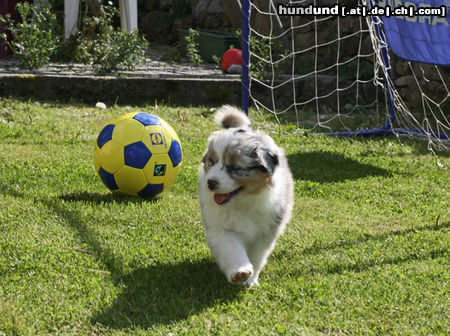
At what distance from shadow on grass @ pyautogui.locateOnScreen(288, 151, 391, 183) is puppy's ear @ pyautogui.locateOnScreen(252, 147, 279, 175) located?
8.08 ft

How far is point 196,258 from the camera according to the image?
3.81m

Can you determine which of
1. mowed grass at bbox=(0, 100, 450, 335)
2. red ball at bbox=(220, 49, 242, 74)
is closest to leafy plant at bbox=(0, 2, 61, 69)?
mowed grass at bbox=(0, 100, 450, 335)

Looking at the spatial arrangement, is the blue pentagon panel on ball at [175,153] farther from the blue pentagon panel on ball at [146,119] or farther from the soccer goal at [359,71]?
the soccer goal at [359,71]

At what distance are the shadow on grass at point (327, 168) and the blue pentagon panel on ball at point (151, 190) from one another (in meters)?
1.61

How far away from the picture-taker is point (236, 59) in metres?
9.73

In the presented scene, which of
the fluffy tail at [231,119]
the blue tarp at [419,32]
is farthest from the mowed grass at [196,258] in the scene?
the blue tarp at [419,32]

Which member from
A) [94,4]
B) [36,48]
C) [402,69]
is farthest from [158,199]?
[94,4]

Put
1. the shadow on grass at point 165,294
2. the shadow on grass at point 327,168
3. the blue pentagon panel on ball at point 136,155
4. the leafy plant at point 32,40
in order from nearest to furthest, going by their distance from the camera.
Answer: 1. the shadow on grass at point 165,294
2. the blue pentagon panel on ball at point 136,155
3. the shadow on grass at point 327,168
4. the leafy plant at point 32,40

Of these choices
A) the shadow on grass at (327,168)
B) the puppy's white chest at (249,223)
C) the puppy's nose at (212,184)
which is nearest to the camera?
the puppy's nose at (212,184)

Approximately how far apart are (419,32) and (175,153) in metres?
3.94

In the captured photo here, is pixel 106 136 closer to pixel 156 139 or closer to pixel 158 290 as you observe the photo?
pixel 156 139

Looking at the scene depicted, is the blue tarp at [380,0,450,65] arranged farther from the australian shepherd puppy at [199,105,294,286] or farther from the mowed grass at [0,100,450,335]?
the australian shepherd puppy at [199,105,294,286]

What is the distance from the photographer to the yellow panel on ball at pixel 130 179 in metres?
4.65

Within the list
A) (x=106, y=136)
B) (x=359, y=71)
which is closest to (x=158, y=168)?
(x=106, y=136)
